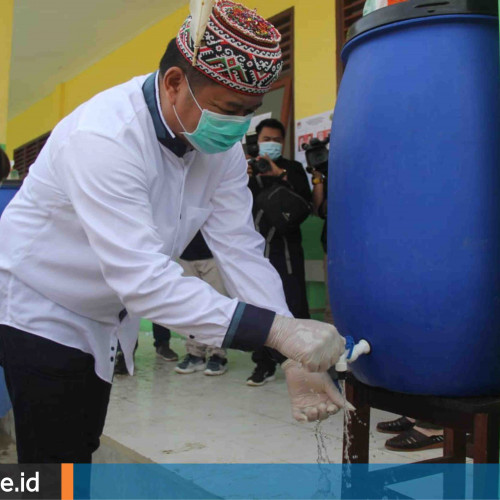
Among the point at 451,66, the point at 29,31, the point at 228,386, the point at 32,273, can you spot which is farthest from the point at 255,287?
the point at 29,31

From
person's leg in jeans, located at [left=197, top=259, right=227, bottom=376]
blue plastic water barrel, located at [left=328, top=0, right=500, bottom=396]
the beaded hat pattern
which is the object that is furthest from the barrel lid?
person's leg in jeans, located at [left=197, top=259, right=227, bottom=376]

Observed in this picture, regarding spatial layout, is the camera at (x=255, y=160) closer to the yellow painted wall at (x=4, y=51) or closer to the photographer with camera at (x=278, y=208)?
the photographer with camera at (x=278, y=208)

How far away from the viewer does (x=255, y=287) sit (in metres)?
1.42

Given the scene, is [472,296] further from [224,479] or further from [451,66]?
[224,479]

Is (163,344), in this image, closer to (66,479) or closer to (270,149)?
(270,149)

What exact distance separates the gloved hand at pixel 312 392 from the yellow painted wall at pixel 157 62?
265cm

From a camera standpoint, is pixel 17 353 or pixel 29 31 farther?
pixel 29 31

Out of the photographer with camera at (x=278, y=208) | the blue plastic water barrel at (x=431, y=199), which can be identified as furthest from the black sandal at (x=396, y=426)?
the blue plastic water barrel at (x=431, y=199)

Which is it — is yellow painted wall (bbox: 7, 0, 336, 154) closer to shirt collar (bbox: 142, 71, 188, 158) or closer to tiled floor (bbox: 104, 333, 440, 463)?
tiled floor (bbox: 104, 333, 440, 463)

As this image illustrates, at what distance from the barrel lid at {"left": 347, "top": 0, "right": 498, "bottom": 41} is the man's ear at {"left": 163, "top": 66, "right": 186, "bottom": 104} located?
0.37m

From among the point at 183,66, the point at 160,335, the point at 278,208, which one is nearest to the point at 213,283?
the point at 278,208

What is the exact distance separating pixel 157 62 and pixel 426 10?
15.5 ft

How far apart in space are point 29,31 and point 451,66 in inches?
231

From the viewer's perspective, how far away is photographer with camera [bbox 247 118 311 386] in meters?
2.98
